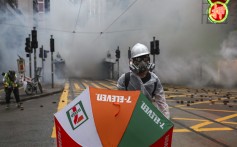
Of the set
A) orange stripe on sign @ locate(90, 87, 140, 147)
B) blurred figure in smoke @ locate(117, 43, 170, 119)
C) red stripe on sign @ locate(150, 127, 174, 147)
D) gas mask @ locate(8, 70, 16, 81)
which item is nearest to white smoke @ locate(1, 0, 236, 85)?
gas mask @ locate(8, 70, 16, 81)

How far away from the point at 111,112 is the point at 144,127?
257 millimetres

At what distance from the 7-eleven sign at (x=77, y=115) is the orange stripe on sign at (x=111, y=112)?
8cm

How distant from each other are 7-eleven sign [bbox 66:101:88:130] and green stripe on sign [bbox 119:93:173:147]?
337 millimetres

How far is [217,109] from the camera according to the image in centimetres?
Answer: 1172

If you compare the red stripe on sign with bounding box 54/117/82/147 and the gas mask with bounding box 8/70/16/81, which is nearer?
the red stripe on sign with bounding box 54/117/82/147

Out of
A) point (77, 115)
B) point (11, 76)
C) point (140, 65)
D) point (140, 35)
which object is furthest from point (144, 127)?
point (140, 35)

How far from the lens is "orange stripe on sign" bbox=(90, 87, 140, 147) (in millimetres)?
2502

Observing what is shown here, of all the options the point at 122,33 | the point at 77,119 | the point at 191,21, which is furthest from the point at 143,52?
the point at 122,33

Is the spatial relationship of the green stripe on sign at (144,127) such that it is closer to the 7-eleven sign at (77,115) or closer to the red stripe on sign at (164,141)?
the red stripe on sign at (164,141)

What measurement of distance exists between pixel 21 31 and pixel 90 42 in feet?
34.5

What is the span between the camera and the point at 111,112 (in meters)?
2.56

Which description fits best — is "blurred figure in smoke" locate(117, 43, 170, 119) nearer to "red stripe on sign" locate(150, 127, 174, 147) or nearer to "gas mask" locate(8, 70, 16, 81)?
"red stripe on sign" locate(150, 127, 174, 147)

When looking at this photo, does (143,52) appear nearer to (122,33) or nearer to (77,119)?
(77,119)

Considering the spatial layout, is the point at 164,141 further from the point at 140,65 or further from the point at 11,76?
the point at 11,76
